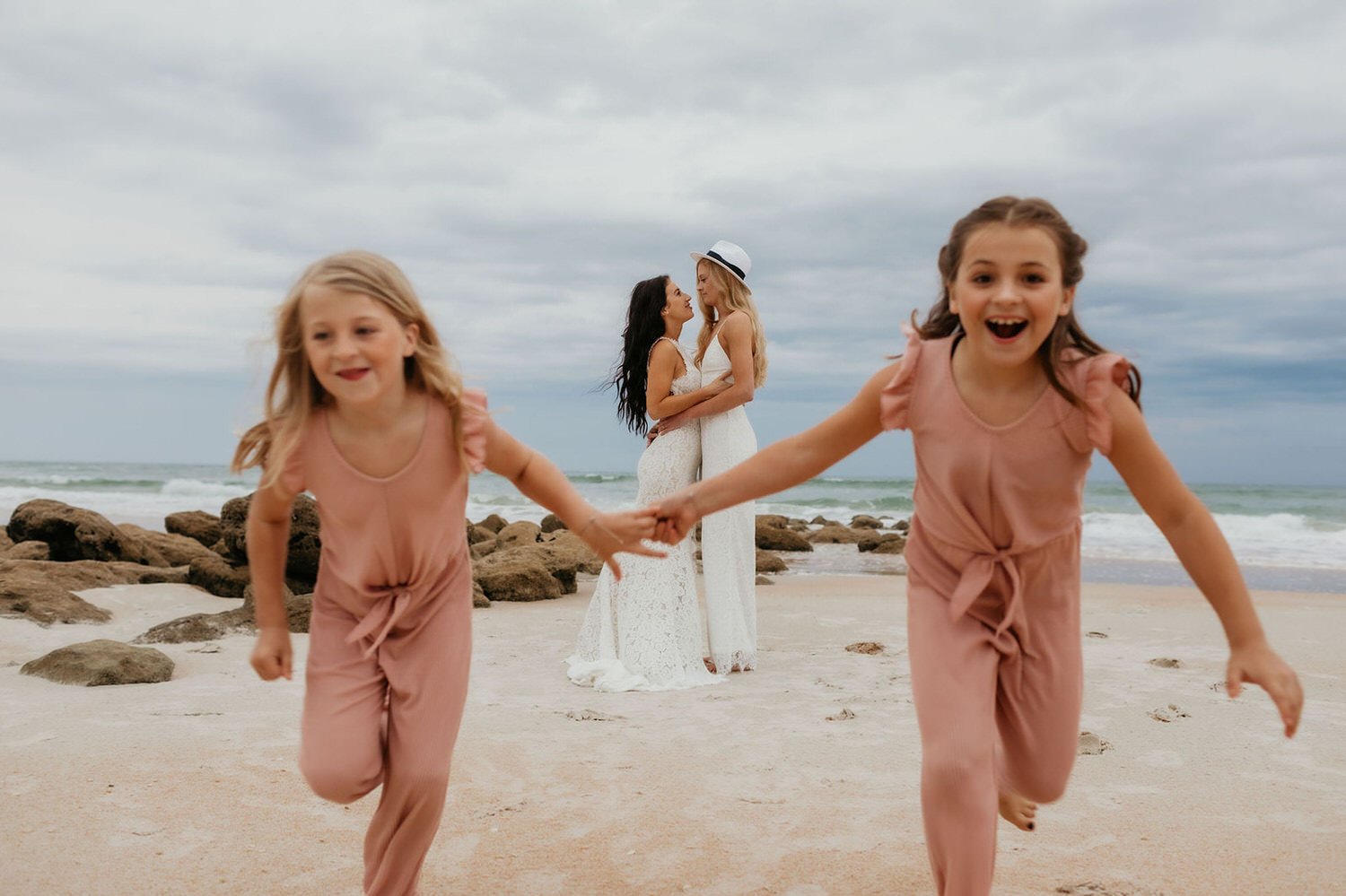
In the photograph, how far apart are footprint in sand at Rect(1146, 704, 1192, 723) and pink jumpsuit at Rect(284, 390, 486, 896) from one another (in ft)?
14.1

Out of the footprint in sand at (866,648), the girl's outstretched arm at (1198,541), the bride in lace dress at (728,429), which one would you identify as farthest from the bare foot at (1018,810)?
the footprint in sand at (866,648)

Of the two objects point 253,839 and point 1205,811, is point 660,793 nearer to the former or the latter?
point 253,839

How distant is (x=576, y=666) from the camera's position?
7.22 metres

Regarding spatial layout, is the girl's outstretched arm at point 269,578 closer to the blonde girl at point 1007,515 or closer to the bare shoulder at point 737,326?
the blonde girl at point 1007,515

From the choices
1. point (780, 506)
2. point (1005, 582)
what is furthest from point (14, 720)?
point (780, 506)

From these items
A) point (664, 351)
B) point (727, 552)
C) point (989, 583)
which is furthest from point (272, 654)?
point (727, 552)

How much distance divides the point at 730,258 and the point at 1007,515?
447cm

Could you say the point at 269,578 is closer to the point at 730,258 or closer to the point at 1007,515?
the point at 1007,515

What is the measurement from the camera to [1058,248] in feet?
10.4

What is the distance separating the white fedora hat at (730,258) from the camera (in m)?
7.39

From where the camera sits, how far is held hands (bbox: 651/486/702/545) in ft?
12.6

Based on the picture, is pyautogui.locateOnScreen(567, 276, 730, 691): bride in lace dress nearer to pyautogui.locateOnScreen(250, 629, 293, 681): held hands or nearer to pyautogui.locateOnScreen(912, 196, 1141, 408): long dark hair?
pyautogui.locateOnScreen(250, 629, 293, 681): held hands

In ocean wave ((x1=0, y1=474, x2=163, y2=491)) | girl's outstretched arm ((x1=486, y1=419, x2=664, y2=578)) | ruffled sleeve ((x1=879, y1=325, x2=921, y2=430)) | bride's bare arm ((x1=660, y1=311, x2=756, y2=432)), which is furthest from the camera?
ocean wave ((x1=0, y1=474, x2=163, y2=491))

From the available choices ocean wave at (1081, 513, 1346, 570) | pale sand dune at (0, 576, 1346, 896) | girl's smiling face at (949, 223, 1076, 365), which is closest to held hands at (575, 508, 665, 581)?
pale sand dune at (0, 576, 1346, 896)
